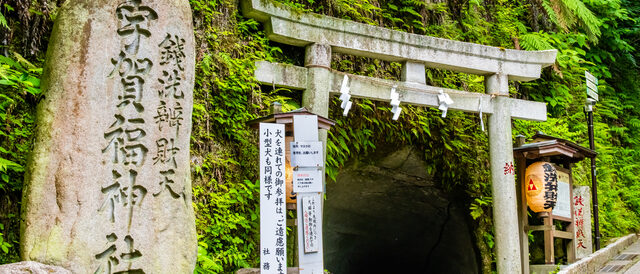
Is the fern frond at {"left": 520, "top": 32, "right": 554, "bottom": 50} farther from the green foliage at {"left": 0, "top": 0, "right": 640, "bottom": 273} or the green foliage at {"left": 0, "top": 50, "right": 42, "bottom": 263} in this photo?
the green foliage at {"left": 0, "top": 50, "right": 42, "bottom": 263}

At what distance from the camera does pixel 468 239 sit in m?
10.9

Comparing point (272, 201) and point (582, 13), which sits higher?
point (582, 13)

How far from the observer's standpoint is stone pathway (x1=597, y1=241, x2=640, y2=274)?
28.2 ft

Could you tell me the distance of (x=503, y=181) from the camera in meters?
8.91

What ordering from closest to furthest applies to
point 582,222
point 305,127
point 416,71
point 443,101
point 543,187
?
point 305,127 < point 416,71 < point 443,101 < point 543,187 < point 582,222

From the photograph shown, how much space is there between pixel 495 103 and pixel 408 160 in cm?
186

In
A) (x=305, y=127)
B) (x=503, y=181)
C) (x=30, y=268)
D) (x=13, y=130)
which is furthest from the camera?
(x=503, y=181)

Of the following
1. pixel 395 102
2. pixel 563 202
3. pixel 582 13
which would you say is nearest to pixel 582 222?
pixel 563 202

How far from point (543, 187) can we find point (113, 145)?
7.07 m

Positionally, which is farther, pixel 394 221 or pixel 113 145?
pixel 394 221

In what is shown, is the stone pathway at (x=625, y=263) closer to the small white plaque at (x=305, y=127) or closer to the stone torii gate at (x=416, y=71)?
the stone torii gate at (x=416, y=71)

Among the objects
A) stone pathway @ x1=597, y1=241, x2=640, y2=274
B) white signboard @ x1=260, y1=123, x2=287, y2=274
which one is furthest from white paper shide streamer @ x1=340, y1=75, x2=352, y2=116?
stone pathway @ x1=597, y1=241, x2=640, y2=274

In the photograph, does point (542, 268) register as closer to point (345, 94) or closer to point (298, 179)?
point (345, 94)

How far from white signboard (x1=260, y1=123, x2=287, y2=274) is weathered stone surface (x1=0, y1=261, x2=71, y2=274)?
215cm
